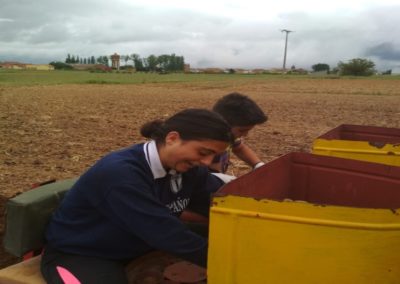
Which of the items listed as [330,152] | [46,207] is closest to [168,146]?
[46,207]

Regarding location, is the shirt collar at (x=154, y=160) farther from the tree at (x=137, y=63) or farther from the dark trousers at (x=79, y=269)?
the tree at (x=137, y=63)

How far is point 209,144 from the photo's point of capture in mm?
1841

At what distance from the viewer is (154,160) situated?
1.91 m

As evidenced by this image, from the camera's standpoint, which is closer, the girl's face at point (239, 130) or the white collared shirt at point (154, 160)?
the white collared shirt at point (154, 160)

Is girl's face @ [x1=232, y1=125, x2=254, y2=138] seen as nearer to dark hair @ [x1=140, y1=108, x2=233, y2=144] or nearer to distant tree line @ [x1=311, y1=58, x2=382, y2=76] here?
dark hair @ [x1=140, y1=108, x2=233, y2=144]

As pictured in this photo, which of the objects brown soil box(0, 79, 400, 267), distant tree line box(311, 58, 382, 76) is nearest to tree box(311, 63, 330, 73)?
distant tree line box(311, 58, 382, 76)

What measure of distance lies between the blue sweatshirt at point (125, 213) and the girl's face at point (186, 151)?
0.17ft

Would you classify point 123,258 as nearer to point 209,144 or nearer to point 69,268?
point 69,268

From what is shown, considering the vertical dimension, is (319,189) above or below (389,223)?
below

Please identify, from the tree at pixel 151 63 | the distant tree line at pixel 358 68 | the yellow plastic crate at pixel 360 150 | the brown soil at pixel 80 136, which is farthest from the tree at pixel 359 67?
the yellow plastic crate at pixel 360 150

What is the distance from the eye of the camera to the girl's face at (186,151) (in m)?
1.84

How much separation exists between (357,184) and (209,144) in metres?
0.89

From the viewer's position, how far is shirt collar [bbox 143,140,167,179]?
1.91 meters

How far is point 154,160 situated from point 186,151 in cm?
15
